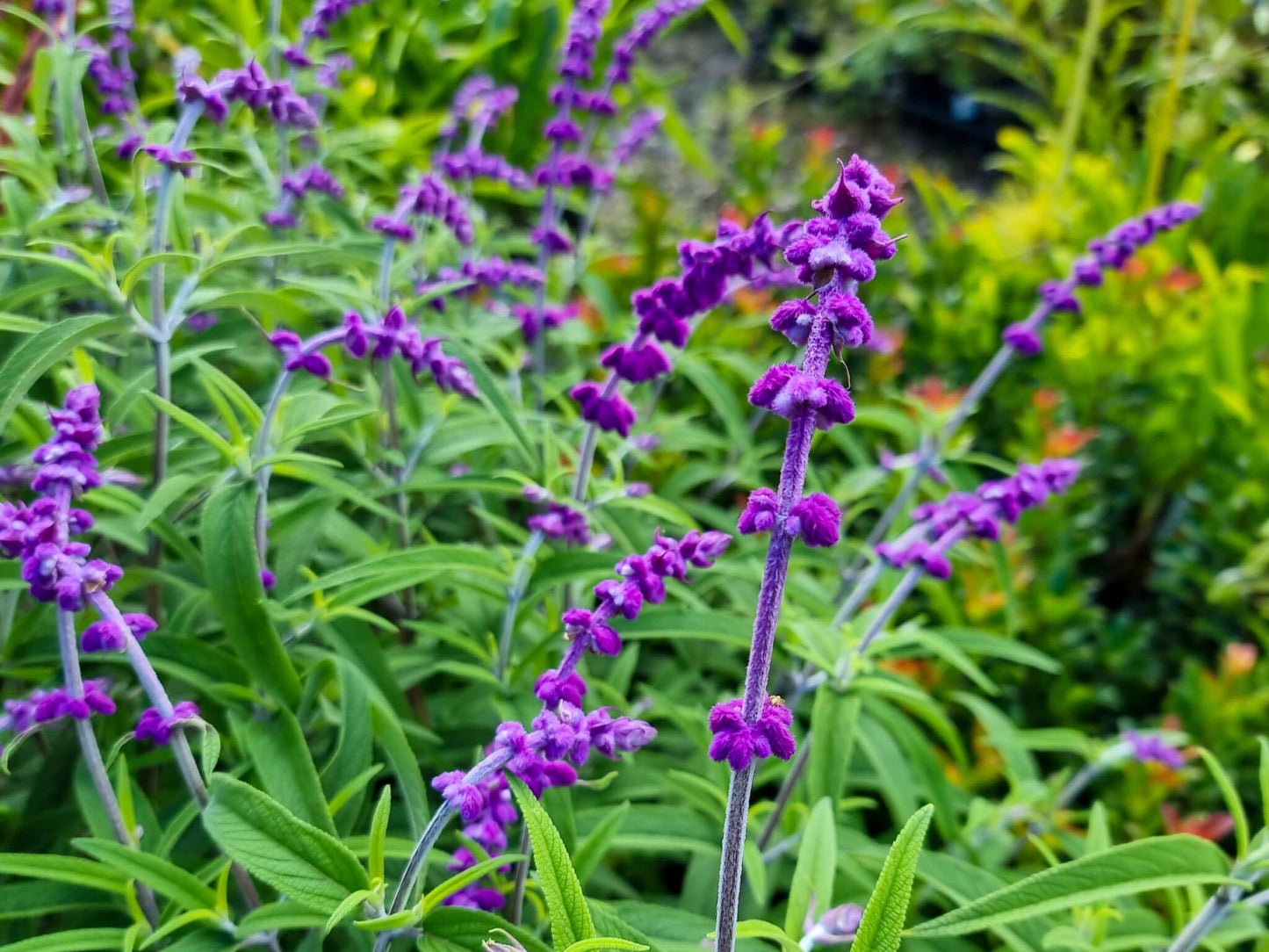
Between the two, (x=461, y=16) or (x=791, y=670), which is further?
(x=461, y=16)

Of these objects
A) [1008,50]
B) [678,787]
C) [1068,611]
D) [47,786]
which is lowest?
[47,786]

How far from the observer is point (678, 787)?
186cm

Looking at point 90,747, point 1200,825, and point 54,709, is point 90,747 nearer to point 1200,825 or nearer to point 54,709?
point 54,709

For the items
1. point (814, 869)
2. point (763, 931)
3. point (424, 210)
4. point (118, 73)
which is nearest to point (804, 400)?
point (763, 931)

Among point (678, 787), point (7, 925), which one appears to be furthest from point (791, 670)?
point (7, 925)

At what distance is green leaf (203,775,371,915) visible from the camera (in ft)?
3.86

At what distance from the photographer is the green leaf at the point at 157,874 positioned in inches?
52.9

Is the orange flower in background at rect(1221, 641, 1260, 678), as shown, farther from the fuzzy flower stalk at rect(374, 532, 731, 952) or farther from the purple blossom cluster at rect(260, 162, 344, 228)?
the purple blossom cluster at rect(260, 162, 344, 228)

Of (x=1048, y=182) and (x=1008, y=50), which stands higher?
(x=1008, y=50)

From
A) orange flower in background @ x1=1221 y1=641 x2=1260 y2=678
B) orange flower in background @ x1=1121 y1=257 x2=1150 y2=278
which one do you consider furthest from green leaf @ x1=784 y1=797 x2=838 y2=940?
orange flower in background @ x1=1121 y1=257 x2=1150 y2=278

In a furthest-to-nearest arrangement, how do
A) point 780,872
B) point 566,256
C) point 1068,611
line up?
1. point 566,256
2. point 1068,611
3. point 780,872

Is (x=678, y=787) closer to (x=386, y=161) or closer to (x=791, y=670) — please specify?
(x=791, y=670)

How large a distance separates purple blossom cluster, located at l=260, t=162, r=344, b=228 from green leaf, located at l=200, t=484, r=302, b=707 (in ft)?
3.45

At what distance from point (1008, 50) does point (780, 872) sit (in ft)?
29.5
